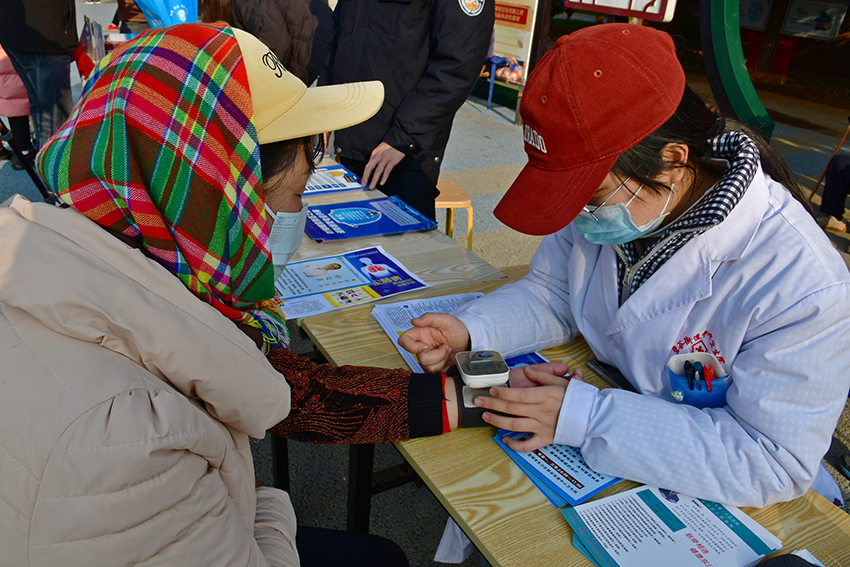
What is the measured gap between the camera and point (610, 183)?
1168 mm

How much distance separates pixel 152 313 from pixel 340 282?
1053 millimetres

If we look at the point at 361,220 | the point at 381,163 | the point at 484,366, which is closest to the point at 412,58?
the point at 381,163

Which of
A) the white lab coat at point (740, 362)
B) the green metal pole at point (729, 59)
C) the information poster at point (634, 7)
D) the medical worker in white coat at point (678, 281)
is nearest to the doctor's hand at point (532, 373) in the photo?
the medical worker in white coat at point (678, 281)

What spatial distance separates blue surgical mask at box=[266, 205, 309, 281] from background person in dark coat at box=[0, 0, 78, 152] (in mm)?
3524

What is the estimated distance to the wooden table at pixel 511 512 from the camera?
0.95 meters

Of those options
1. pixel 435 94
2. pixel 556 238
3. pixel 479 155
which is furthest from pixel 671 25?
pixel 556 238

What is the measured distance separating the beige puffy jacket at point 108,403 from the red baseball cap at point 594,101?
2.30 ft

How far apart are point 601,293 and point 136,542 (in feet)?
3.78

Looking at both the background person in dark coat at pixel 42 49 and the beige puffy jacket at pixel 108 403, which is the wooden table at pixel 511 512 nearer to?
the beige puffy jacket at pixel 108 403

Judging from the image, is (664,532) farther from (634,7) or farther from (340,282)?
(634,7)

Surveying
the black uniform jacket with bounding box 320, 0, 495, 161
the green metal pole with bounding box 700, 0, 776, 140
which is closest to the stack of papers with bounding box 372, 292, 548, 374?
the black uniform jacket with bounding box 320, 0, 495, 161

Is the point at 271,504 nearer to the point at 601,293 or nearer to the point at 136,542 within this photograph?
the point at 136,542

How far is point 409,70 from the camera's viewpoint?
2670 mm

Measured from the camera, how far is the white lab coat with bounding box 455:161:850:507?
0.98 m
